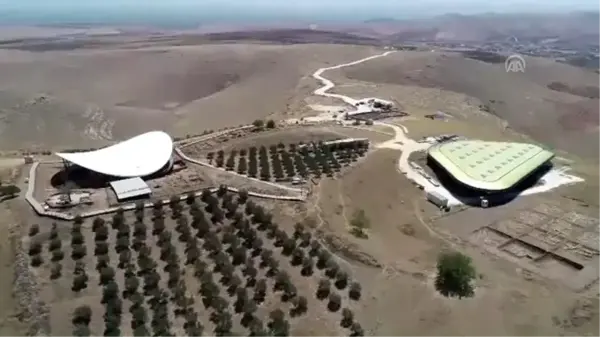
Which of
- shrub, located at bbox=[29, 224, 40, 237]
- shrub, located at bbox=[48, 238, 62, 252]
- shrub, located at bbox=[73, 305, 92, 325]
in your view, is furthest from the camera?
shrub, located at bbox=[29, 224, 40, 237]

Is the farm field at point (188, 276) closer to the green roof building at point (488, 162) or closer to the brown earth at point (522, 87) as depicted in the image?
the green roof building at point (488, 162)

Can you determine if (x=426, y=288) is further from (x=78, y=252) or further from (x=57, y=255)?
(x=57, y=255)


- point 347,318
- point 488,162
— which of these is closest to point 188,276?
point 347,318

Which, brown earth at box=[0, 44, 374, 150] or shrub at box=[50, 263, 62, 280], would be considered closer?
shrub at box=[50, 263, 62, 280]

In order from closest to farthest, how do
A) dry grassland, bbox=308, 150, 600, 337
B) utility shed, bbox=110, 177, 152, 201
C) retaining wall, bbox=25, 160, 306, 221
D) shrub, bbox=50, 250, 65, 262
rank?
A: dry grassland, bbox=308, 150, 600, 337 → shrub, bbox=50, 250, 65, 262 → retaining wall, bbox=25, 160, 306, 221 → utility shed, bbox=110, 177, 152, 201

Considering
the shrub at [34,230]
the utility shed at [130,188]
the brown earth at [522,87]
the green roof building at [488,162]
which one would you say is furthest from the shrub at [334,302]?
the brown earth at [522,87]

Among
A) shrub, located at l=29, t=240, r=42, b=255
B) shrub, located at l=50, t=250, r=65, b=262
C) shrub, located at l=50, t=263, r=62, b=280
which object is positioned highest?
shrub, located at l=29, t=240, r=42, b=255

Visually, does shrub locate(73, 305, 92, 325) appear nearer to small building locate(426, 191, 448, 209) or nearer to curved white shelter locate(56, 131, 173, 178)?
curved white shelter locate(56, 131, 173, 178)

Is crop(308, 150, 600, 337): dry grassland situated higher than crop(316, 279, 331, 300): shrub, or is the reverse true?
crop(316, 279, 331, 300): shrub

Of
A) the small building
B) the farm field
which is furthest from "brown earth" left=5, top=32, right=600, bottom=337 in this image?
the small building
